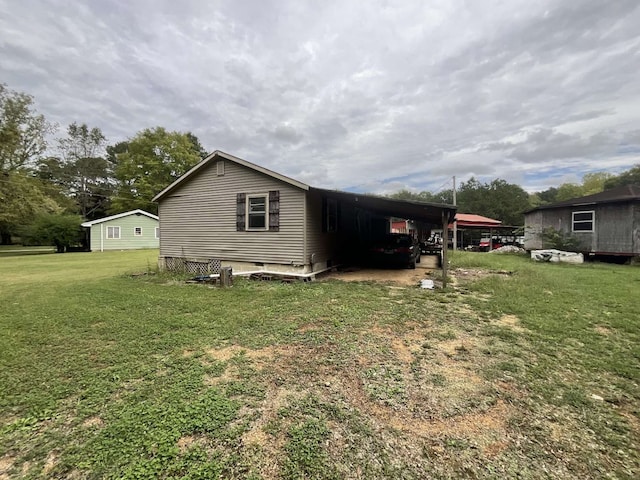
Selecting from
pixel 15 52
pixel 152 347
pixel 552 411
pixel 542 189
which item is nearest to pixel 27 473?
pixel 152 347

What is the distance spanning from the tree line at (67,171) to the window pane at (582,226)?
3338 cm

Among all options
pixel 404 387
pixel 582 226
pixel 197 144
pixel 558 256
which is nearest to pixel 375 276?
pixel 404 387

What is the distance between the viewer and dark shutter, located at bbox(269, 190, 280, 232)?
927 cm

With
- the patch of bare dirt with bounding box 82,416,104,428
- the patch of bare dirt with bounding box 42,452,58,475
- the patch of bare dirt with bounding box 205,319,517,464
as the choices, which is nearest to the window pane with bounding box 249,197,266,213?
the patch of bare dirt with bounding box 205,319,517,464

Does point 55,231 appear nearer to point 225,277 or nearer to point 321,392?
point 225,277

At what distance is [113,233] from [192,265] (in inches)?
754

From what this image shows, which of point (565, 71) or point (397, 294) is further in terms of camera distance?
point (565, 71)

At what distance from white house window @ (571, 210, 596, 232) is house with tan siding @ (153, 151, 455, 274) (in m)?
10.3

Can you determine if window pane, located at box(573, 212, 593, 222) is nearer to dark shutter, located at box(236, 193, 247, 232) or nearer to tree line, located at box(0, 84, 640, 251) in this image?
tree line, located at box(0, 84, 640, 251)

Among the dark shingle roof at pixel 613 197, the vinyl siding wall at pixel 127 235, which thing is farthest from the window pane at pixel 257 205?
the vinyl siding wall at pixel 127 235

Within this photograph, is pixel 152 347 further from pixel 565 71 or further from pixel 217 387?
pixel 565 71

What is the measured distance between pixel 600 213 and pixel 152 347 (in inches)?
763

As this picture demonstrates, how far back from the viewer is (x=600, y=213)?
552 inches

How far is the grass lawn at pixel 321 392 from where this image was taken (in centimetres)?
196
